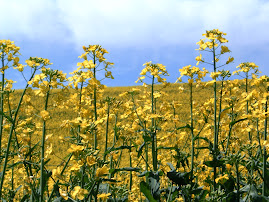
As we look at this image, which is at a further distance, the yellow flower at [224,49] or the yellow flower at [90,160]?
the yellow flower at [224,49]

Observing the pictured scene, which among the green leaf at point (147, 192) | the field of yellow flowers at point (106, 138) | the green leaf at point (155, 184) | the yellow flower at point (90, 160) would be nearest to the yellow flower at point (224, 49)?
the field of yellow flowers at point (106, 138)

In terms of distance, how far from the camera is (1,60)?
3.82 m

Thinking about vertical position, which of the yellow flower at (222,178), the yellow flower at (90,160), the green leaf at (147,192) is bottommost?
the green leaf at (147,192)

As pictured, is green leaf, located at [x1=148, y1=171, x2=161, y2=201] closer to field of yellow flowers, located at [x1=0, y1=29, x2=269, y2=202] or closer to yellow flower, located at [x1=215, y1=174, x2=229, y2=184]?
field of yellow flowers, located at [x1=0, y1=29, x2=269, y2=202]

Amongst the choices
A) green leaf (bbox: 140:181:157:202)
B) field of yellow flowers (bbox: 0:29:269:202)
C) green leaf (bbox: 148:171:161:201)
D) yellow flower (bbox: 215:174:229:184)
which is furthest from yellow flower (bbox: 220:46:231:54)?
green leaf (bbox: 140:181:157:202)

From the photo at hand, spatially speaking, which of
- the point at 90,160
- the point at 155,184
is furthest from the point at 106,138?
the point at 90,160

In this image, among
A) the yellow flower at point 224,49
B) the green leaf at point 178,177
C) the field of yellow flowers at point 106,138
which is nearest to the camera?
the field of yellow flowers at point 106,138

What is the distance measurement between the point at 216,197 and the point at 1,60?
2979mm

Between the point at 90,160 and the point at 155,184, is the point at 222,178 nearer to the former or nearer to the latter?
the point at 155,184

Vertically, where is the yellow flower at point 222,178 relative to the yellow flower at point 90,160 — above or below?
below

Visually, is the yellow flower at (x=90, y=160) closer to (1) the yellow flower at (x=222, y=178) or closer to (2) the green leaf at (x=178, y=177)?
(2) the green leaf at (x=178, y=177)

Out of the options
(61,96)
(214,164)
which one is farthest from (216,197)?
(61,96)

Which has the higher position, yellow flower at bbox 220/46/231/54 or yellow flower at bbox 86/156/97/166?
yellow flower at bbox 220/46/231/54

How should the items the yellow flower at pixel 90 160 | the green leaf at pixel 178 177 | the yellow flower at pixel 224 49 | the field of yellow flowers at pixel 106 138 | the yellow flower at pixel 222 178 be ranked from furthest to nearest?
1. the yellow flower at pixel 224 49
2. the yellow flower at pixel 222 178
3. the green leaf at pixel 178 177
4. the field of yellow flowers at pixel 106 138
5. the yellow flower at pixel 90 160
